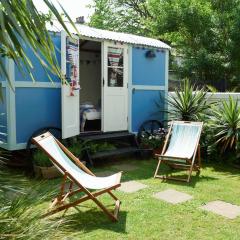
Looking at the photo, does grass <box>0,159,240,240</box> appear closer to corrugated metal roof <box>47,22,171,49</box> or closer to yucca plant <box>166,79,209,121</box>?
yucca plant <box>166,79,209,121</box>

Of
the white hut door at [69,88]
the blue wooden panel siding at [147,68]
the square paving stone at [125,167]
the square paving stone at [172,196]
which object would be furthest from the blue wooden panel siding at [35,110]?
the square paving stone at [172,196]

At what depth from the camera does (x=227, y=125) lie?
295 inches

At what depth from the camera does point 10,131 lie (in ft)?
21.8

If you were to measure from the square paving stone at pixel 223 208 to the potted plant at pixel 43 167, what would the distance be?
2.75 m

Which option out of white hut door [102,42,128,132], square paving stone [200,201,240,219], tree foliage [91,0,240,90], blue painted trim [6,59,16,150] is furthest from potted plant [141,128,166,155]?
tree foliage [91,0,240,90]

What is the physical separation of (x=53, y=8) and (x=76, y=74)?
587 centimetres

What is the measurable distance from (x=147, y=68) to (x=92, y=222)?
17.0ft

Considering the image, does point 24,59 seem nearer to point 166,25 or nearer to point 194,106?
point 194,106

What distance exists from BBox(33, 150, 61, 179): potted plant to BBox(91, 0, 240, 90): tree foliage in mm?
8519

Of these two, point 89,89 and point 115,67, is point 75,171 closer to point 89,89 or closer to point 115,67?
point 115,67

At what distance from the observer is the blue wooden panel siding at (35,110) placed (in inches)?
267

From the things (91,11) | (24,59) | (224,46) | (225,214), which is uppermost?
(91,11)

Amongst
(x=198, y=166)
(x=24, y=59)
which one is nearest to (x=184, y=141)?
(x=198, y=166)

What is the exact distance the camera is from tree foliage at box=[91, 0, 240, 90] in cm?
1323
